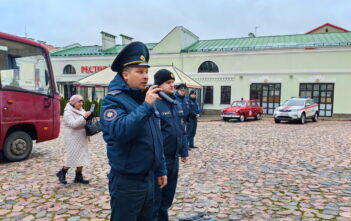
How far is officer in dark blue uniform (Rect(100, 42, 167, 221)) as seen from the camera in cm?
217

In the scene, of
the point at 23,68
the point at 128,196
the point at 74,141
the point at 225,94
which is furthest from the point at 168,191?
the point at 225,94

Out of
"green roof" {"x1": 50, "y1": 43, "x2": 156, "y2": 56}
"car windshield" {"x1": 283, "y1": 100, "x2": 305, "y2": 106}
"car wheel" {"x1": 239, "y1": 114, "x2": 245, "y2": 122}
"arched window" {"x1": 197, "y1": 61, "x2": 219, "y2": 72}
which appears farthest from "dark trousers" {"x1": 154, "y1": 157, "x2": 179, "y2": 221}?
"green roof" {"x1": 50, "y1": 43, "x2": 156, "y2": 56}

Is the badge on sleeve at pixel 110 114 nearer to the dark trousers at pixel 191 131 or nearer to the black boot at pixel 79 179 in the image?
the black boot at pixel 79 179

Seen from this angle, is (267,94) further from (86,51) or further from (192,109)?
(86,51)

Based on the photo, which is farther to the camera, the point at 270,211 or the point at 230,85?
the point at 230,85

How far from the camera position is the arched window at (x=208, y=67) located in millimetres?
27297

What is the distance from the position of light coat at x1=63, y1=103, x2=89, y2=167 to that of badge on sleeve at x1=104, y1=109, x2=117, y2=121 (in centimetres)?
330

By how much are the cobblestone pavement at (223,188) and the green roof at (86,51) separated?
80.0ft

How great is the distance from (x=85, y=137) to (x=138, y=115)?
382 centimetres

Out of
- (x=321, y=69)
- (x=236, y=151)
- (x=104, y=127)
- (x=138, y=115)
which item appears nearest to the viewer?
(x=138, y=115)

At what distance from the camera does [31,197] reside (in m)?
4.85

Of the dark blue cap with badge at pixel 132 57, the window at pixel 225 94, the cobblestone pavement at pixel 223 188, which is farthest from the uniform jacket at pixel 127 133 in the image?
the window at pixel 225 94

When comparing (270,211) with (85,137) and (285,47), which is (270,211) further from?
(285,47)

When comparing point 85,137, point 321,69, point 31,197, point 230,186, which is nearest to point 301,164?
point 230,186
